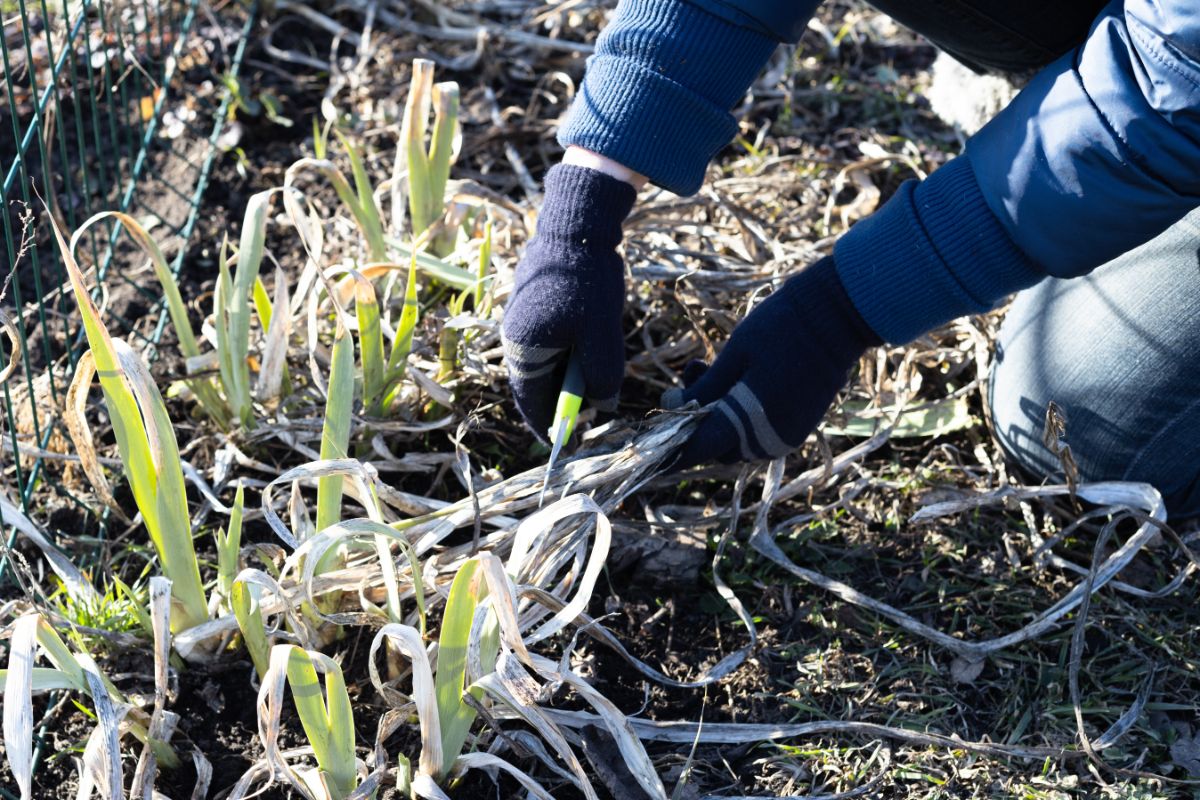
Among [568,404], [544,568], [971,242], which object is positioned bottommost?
[544,568]

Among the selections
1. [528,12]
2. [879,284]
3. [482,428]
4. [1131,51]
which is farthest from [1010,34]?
[528,12]

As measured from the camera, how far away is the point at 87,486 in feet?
5.94

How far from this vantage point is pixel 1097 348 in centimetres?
176

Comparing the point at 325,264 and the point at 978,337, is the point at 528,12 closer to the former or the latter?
the point at 325,264

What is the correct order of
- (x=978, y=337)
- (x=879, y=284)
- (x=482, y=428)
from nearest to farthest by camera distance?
1. (x=879, y=284)
2. (x=482, y=428)
3. (x=978, y=337)

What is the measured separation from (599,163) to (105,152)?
1.48 m

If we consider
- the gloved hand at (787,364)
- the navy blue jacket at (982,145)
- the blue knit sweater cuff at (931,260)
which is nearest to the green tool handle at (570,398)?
the gloved hand at (787,364)

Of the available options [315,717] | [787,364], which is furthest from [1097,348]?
[315,717]

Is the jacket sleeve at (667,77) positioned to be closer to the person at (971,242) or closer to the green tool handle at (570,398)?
the person at (971,242)

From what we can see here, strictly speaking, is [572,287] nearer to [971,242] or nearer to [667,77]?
[667,77]

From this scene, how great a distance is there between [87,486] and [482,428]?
24.2 inches

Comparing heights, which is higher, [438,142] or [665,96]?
[665,96]

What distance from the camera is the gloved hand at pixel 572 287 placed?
5.10 feet

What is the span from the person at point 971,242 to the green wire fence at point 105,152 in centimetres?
80
